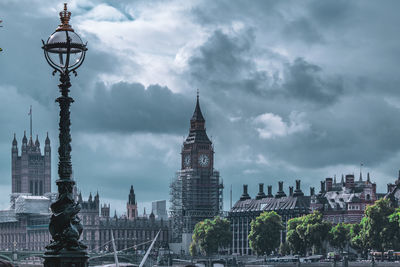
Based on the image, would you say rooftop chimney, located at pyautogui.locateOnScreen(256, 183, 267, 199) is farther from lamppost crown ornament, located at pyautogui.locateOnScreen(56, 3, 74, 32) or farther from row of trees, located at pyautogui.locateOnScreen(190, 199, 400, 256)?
lamppost crown ornament, located at pyautogui.locateOnScreen(56, 3, 74, 32)

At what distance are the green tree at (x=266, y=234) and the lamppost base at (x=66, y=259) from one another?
127771 millimetres

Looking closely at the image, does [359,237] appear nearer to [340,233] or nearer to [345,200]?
[340,233]

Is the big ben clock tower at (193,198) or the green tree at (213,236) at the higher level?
the big ben clock tower at (193,198)

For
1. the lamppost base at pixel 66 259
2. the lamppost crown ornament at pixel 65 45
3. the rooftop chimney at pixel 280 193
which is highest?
the rooftop chimney at pixel 280 193

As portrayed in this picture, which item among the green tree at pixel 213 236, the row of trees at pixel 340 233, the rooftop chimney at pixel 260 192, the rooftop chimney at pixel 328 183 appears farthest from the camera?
the rooftop chimney at pixel 260 192

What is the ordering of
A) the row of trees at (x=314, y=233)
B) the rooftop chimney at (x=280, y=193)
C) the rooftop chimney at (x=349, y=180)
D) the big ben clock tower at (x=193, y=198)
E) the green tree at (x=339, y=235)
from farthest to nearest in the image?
the big ben clock tower at (x=193, y=198) < the rooftop chimney at (x=280, y=193) < the rooftop chimney at (x=349, y=180) < the green tree at (x=339, y=235) < the row of trees at (x=314, y=233)

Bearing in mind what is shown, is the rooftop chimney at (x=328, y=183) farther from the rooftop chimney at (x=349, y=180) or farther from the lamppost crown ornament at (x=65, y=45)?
the lamppost crown ornament at (x=65, y=45)

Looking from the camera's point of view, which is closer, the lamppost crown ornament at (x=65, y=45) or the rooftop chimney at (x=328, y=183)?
the lamppost crown ornament at (x=65, y=45)

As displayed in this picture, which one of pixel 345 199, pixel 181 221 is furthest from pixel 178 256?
pixel 345 199

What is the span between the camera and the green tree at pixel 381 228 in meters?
111

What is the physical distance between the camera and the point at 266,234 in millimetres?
142875

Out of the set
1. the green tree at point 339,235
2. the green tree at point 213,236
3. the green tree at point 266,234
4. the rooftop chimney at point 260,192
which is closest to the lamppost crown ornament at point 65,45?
the green tree at point 339,235

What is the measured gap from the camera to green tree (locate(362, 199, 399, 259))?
111m

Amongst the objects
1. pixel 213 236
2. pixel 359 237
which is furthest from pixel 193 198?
pixel 359 237
